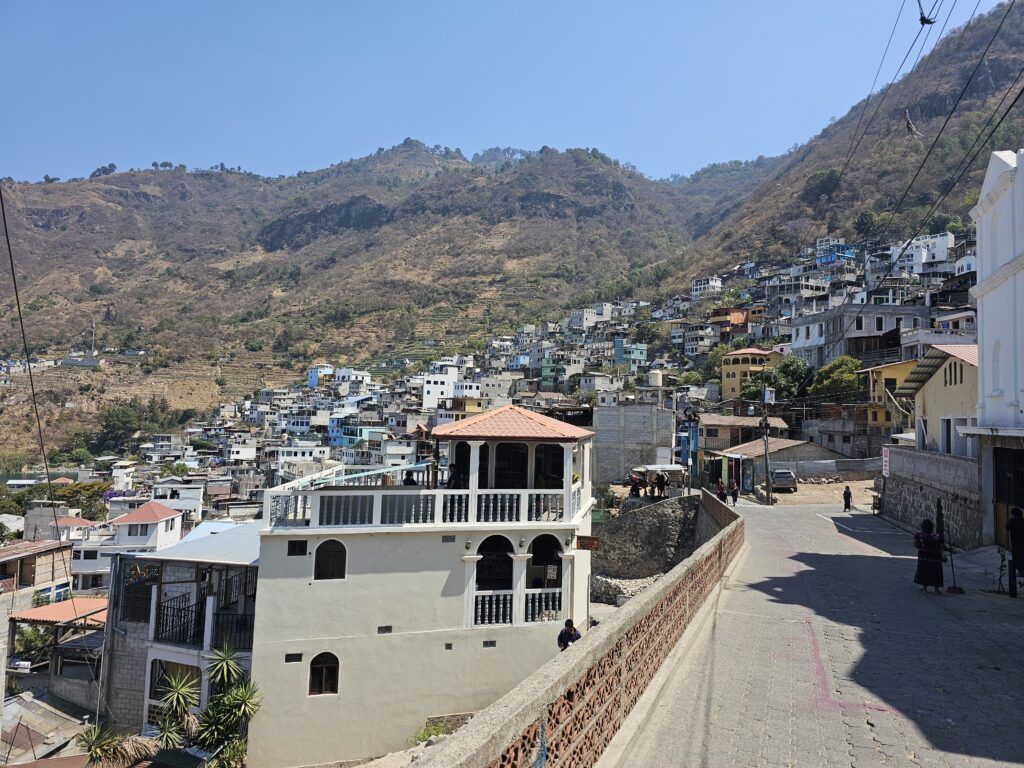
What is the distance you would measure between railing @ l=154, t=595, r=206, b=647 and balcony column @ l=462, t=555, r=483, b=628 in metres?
6.01

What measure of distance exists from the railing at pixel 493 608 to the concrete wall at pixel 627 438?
93.2 ft

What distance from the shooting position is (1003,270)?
15.4m

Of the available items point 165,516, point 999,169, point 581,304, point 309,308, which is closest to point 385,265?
point 309,308

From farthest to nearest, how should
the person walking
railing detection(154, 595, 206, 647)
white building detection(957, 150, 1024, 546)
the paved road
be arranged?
white building detection(957, 150, 1024, 546) → railing detection(154, 595, 206, 647) → the person walking → the paved road

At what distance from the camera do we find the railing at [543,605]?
1267cm

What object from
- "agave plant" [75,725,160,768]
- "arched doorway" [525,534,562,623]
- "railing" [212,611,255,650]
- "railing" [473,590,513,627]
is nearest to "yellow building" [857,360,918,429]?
"arched doorway" [525,534,562,623]

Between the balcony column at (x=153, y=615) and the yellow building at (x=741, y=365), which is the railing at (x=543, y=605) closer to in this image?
the balcony column at (x=153, y=615)

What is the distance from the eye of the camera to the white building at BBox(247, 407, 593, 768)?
11.5 meters

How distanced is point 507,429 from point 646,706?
7.08 metres

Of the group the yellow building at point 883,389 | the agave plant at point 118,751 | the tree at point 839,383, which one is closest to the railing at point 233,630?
the agave plant at point 118,751

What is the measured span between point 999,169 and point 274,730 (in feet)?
62.9

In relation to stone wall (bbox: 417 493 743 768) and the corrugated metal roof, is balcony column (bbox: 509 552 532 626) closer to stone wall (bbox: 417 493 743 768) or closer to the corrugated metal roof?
stone wall (bbox: 417 493 743 768)

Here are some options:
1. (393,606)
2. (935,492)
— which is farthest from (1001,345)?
(393,606)

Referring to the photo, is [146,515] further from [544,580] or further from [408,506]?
[544,580]
